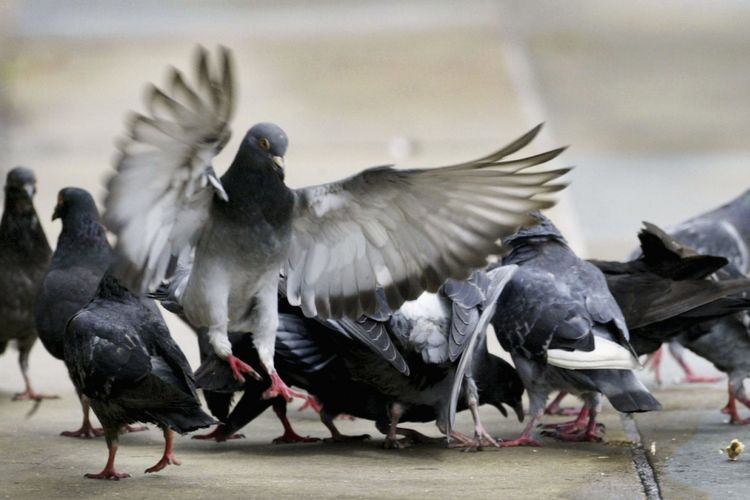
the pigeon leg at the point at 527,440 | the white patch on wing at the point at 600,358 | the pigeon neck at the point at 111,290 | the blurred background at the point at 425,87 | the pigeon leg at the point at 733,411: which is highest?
the blurred background at the point at 425,87

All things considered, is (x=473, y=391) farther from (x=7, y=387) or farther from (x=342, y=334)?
(x=7, y=387)

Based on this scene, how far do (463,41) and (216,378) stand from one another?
13606 millimetres

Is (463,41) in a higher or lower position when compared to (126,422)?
higher

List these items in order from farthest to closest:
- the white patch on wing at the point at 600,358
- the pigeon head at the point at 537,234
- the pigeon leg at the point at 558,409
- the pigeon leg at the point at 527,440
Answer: the pigeon leg at the point at 558,409, the pigeon head at the point at 537,234, the pigeon leg at the point at 527,440, the white patch on wing at the point at 600,358

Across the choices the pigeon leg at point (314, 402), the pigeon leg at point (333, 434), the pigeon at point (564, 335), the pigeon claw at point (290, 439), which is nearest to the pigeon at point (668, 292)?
the pigeon at point (564, 335)

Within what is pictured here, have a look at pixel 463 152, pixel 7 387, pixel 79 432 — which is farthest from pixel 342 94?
pixel 79 432

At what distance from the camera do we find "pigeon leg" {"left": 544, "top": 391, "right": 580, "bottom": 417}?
7.23 metres

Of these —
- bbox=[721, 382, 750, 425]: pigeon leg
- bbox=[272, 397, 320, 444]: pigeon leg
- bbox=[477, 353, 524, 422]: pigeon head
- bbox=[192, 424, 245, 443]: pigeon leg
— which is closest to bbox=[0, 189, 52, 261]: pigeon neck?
bbox=[192, 424, 245, 443]: pigeon leg

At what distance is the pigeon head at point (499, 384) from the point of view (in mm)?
6625

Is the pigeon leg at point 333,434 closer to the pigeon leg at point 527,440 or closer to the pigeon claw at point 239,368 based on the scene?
the pigeon leg at point 527,440

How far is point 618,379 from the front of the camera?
605 centimetres

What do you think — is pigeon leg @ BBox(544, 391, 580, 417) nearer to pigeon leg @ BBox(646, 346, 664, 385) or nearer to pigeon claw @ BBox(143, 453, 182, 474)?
pigeon leg @ BBox(646, 346, 664, 385)

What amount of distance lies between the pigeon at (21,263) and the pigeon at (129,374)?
5.98 feet

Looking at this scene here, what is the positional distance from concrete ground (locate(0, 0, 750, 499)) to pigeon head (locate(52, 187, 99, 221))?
3.31 ft
